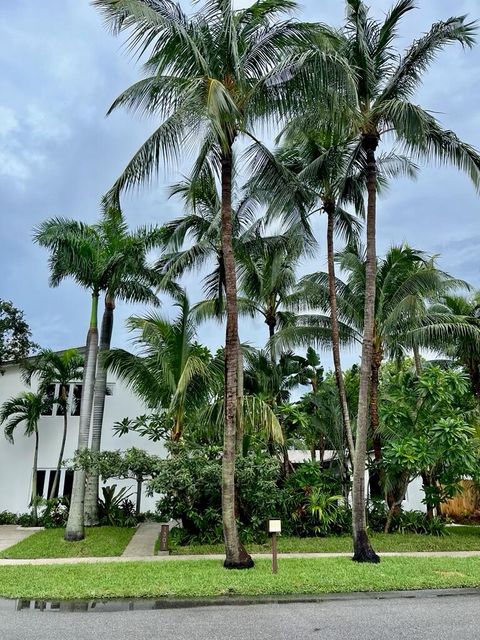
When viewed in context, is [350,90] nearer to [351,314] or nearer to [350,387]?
[351,314]

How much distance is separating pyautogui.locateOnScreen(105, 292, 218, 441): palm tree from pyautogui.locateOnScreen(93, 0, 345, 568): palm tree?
12.6 feet

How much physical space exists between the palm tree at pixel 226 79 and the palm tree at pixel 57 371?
8.03 m

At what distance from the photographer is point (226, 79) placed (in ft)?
30.9

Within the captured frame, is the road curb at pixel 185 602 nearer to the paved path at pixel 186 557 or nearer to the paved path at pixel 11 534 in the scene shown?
the paved path at pixel 186 557

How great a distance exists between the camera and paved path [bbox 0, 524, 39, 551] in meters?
12.6

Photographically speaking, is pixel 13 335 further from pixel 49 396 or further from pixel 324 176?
pixel 324 176

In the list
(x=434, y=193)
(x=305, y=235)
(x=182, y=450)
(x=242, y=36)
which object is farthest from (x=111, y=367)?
(x=434, y=193)

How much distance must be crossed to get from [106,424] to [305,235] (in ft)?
32.3

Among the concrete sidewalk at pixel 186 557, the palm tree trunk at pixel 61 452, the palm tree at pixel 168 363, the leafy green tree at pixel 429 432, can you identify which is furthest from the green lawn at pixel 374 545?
the palm tree trunk at pixel 61 452

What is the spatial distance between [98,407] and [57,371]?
3.06 meters

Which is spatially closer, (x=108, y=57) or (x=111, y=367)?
(x=108, y=57)

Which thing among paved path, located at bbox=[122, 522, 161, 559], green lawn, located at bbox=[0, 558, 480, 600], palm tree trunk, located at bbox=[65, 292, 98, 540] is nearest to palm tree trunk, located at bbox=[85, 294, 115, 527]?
palm tree trunk, located at bbox=[65, 292, 98, 540]

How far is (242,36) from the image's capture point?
9.59 metres

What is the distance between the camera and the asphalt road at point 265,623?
17.9ft
